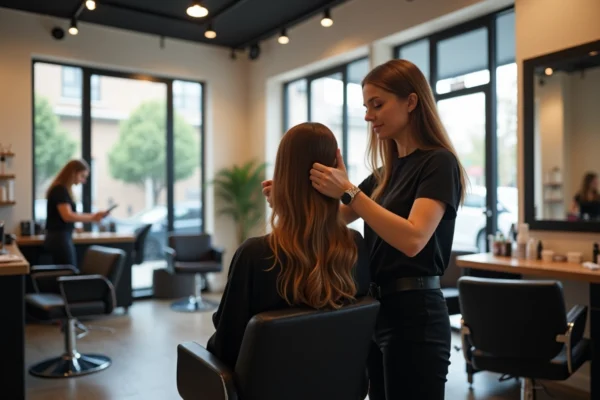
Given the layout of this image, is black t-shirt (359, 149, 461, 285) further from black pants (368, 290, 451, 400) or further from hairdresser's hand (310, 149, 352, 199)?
hairdresser's hand (310, 149, 352, 199)

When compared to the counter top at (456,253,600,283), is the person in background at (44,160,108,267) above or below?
above

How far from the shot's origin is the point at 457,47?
15.2 feet

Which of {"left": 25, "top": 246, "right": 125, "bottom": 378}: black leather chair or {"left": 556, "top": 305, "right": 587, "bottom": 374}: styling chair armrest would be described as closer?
{"left": 556, "top": 305, "right": 587, "bottom": 374}: styling chair armrest

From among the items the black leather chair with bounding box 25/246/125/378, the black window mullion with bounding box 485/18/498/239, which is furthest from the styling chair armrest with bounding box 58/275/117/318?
the black window mullion with bounding box 485/18/498/239

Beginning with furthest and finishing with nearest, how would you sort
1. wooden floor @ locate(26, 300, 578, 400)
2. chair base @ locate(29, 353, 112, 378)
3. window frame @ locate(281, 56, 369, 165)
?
window frame @ locate(281, 56, 369, 165) → chair base @ locate(29, 353, 112, 378) → wooden floor @ locate(26, 300, 578, 400)

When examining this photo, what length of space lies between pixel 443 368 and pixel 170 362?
Answer: 111 inches

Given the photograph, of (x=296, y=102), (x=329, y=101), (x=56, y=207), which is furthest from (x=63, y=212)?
(x=296, y=102)

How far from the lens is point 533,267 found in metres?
2.96

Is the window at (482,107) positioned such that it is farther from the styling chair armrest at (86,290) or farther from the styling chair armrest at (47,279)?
the styling chair armrest at (47,279)

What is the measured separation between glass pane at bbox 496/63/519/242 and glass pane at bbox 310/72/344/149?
1.95 m

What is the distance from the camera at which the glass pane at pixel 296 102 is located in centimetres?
655

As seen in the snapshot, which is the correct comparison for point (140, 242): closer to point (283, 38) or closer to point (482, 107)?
point (283, 38)

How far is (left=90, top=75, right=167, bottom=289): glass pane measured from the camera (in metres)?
6.00

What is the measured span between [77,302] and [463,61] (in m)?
3.74
